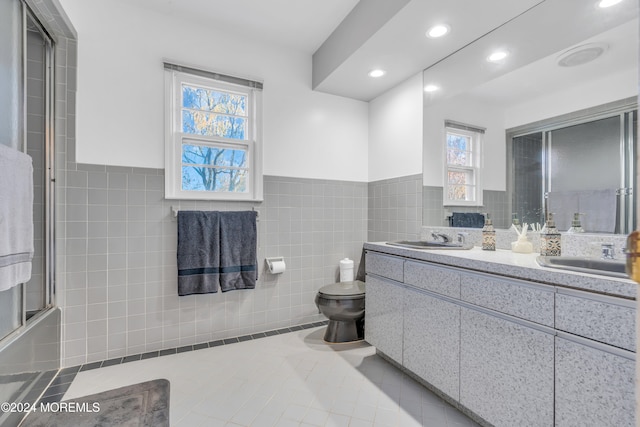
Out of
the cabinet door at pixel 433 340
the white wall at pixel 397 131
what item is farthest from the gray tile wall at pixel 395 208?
the cabinet door at pixel 433 340

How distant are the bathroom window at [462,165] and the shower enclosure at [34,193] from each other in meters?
2.75

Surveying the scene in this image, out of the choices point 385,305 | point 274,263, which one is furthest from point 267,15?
point 385,305

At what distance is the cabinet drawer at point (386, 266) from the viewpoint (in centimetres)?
Answer: 192

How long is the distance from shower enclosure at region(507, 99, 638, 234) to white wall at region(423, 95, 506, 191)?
0.08m

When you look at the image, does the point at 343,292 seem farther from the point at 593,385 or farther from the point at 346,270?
the point at 593,385

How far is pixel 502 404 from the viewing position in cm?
130

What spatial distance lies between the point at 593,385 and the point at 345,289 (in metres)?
1.59

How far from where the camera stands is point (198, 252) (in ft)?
7.63

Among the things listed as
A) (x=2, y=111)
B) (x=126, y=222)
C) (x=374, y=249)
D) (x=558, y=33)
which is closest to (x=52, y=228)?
(x=126, y=222)

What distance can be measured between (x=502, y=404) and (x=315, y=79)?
272 centimetres

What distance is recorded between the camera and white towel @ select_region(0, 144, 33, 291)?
136cm

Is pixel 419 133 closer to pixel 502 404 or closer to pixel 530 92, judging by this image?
pixel 530 92

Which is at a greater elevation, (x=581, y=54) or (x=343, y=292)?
(x=581, y=54)

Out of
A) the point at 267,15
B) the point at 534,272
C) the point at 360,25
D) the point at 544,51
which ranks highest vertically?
the point at 267,15
